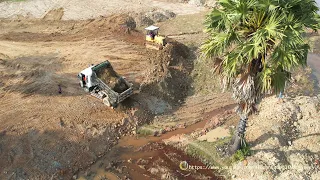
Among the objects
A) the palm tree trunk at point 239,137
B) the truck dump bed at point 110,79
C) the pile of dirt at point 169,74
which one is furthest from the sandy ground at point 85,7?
the palm tree trunk at point 239,137

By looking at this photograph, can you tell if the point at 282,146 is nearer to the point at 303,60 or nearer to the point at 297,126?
the point at 297,126

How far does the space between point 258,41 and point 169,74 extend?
12504 millimetres

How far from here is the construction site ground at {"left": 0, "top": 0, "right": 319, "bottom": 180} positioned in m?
16.3

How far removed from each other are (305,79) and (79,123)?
17.6m

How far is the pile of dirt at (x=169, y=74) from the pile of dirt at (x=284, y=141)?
588 centimetres

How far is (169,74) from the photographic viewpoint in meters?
22.6

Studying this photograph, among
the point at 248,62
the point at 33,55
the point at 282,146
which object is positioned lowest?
the point at 282,146

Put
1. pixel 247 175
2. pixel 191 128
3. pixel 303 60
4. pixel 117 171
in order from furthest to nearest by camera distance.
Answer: pixel 191 128, pixel 117 171, pixel 247 175, pixel 303 60

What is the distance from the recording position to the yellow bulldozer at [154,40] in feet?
81.9

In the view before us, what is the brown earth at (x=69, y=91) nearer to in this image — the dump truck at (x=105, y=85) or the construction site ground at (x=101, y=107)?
the construction site ground at (x=101, y=107)

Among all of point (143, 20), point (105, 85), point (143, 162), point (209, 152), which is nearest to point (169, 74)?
point (105, 85)

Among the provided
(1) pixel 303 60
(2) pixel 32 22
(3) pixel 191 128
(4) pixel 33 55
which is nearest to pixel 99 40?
(4) pixel 33 55

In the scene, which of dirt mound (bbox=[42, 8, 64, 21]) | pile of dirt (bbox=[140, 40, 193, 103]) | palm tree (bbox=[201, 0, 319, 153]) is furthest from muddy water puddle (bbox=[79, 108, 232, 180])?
dirt mound (bbox=[42, 8, 64, 21])

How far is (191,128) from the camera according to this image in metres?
19.3
